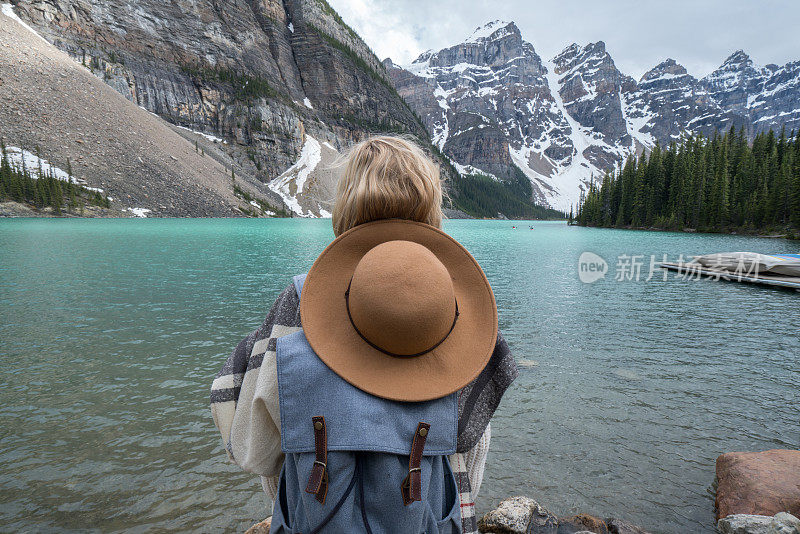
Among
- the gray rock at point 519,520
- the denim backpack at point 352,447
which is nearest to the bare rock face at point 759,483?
the gray rock at point 519,520

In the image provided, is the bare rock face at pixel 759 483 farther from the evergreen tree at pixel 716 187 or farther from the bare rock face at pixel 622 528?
the evergreen tree at pixel 716 187

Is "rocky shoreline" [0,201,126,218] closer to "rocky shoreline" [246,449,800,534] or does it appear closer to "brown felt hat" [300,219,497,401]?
"rocky shoreline" [246,449,800,534]

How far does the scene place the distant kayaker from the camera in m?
1.28

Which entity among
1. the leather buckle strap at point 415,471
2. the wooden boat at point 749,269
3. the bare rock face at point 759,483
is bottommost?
the bare rock face at point 759,483

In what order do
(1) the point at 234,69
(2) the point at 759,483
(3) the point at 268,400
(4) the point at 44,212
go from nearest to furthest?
(3) the point at 268,400 < (2) the point at 759,483 < (4) the point at 44,212 < (1) the point at 234,69

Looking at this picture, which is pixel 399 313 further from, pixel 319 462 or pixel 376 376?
pixel 319 462

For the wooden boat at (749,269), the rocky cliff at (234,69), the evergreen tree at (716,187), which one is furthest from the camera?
the rocky cliff at (234,69)

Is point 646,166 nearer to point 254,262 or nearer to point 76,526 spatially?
point 254,262

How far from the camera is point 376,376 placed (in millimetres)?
1339

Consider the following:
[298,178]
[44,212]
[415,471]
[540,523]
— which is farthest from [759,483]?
[298,178]

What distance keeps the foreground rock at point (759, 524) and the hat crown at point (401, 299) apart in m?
4.49

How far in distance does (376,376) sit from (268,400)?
407 mm

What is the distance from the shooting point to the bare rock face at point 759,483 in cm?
432

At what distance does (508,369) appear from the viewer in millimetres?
1591
